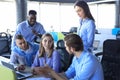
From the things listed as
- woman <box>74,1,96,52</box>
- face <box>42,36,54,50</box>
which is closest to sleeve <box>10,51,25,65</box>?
face <box>42,36,54,50</box>

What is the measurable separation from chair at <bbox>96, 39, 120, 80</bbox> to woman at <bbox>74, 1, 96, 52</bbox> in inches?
11.4

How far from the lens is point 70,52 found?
2.20 meters

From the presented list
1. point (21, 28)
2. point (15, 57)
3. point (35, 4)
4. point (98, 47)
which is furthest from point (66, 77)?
point (35, 4)

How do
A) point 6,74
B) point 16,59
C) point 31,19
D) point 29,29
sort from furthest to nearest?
point 29,29 < point 31,19 < point 16,59 < point 6,74

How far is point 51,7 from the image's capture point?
1027 cm

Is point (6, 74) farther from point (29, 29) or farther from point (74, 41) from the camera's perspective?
point (29, 29)

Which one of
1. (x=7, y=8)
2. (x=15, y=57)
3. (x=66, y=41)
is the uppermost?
(x=7, y=8)

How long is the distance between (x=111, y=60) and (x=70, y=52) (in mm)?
876

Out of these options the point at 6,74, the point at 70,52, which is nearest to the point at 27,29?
the point at 70,52

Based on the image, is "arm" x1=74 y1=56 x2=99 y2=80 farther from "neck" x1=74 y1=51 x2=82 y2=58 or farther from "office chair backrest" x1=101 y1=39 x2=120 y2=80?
"office chair backrest" x1=101 y1=39 x2=120 y2=80

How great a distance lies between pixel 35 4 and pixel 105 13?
2843 mm

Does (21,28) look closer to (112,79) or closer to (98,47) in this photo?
(98,47)

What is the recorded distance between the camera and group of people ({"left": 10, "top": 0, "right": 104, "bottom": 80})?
2135mm

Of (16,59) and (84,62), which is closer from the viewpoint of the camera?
(84,62)
